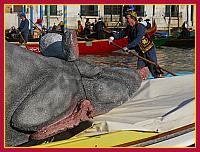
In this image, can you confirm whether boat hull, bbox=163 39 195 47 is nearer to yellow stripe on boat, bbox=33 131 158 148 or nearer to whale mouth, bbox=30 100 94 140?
whale mouth, bbox=30 100 94 140

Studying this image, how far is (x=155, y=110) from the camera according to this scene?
299 centimetres

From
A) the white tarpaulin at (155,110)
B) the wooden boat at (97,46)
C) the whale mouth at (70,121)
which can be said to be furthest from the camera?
the wooden boat at (97,46)

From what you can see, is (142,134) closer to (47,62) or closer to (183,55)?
(47,62)

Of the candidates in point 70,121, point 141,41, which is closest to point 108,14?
point 141,41

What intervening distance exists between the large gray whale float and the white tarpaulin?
0.39 ft

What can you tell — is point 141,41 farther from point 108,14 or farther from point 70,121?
point 108,14

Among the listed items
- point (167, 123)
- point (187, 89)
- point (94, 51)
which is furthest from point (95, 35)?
point (167, 123)

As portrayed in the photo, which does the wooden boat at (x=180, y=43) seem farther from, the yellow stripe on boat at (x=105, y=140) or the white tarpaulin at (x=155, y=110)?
the yellow stripe on boat at (x=105, y=140)

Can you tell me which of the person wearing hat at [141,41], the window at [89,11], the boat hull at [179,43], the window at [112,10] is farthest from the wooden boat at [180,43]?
the person wearing hat at [141,41]

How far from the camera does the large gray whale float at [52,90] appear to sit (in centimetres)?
233

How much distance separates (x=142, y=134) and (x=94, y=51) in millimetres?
9753

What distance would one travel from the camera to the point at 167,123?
265cm

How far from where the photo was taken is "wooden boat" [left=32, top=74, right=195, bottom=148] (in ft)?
7.77

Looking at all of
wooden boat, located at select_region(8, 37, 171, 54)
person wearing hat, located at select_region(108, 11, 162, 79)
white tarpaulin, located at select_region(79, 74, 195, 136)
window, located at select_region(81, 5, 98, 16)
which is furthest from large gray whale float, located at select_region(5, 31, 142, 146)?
window, located at select_region(81, 5, 98, 16)
